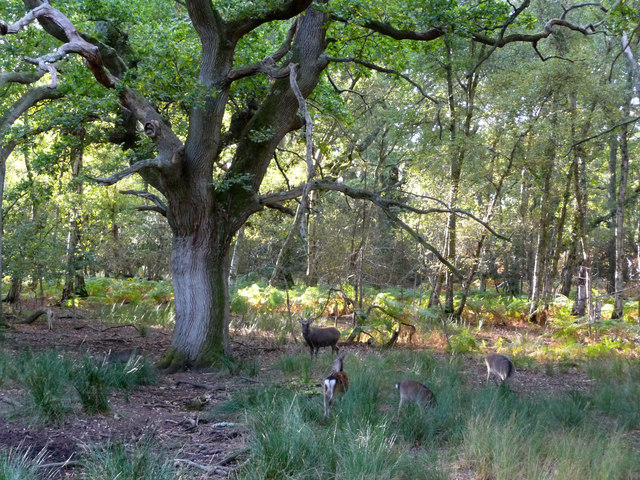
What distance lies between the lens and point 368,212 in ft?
50.1

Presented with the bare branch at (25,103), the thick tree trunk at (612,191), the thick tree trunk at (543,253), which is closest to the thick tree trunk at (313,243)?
the thick tree trunk at (543,253)

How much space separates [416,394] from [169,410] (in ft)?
9.75

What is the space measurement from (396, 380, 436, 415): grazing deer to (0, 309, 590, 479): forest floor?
1.06 meters

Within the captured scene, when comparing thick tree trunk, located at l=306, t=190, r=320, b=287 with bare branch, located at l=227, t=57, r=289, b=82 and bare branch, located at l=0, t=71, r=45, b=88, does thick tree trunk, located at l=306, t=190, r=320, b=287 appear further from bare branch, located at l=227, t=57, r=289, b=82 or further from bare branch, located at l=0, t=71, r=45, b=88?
bare branch, located at l=227, t=57, r=289, b=82

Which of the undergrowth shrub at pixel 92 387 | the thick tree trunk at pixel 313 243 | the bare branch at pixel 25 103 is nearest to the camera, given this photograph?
the undergrowth shrub at pixel 92 387

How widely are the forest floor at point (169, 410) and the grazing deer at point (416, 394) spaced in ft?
3.48

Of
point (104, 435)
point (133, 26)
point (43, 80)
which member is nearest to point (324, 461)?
point (104, 435)

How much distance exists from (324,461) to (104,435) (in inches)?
88.9

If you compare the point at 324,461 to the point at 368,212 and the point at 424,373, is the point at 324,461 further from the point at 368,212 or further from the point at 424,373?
the point at 368,212

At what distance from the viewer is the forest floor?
482 centimetres

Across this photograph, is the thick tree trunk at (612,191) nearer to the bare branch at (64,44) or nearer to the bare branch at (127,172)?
the bare branch at (127,172)

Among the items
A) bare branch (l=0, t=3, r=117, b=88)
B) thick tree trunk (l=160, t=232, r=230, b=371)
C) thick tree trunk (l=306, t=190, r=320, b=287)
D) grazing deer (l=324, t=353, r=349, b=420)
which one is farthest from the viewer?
thick tree trunk (l=306, t=190, r=320, b=287)

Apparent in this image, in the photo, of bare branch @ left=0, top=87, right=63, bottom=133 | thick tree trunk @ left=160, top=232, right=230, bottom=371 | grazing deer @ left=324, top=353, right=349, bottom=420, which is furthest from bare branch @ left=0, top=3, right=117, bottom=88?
grazing deer @ left=324, top=353, right=349, bottom=420

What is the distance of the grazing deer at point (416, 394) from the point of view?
636 cm
